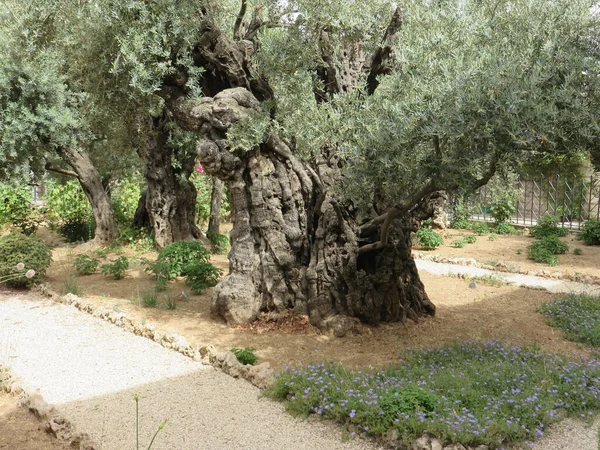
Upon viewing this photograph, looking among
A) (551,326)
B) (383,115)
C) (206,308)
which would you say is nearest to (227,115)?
(383,115)

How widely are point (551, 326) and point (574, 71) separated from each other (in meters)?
4.23

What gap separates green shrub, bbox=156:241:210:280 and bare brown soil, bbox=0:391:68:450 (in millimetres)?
4989

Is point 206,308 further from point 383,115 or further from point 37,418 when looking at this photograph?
point 383,115

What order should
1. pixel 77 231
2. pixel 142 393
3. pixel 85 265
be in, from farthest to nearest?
pixel 77 231 < pixel 85 265 < pixel 142 393

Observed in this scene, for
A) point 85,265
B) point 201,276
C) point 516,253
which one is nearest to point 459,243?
point 516,253

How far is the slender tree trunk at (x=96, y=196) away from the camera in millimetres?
14320

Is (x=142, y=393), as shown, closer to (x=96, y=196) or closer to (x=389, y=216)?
(x=389, y=216)

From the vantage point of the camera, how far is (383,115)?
5.21 metres

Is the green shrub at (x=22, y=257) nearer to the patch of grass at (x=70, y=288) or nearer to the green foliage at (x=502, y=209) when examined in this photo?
the patch of grass at (x=70, y=288)

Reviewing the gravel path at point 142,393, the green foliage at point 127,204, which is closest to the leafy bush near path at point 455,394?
the gravel path at point 142,393

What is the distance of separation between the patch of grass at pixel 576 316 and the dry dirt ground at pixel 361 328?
6.1 inches

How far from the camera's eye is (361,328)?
7121mm

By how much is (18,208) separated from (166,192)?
18.5ft

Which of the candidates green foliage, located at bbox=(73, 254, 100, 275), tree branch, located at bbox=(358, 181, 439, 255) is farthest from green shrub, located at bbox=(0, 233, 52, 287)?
tree branch, located at bbox=(358, 181, 439, 255)
